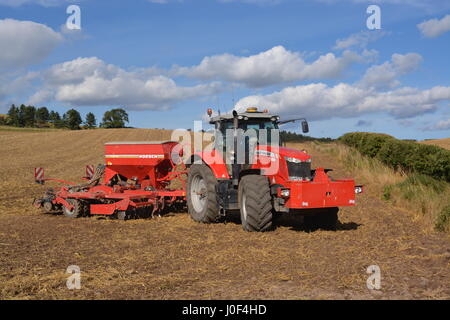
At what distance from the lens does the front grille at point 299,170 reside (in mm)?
8616

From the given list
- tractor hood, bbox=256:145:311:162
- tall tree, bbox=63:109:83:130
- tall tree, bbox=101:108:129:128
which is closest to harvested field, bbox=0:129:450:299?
tractor hood, bbox=256:145:311:162

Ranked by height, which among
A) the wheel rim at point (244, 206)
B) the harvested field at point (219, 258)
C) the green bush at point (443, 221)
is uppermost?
the wheel rim at point (244, 206)

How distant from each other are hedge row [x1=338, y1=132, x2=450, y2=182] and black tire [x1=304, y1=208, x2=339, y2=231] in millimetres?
7407

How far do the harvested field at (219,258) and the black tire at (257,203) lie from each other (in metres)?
0.19

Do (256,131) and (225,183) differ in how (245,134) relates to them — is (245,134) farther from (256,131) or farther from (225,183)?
(225,183)

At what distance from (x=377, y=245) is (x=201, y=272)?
10.3ft

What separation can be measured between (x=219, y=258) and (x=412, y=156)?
40.1 feet

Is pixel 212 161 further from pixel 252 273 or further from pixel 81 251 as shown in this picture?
pixel 252 273

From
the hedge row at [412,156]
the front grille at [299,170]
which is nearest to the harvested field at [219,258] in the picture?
the front grille at [299,170]

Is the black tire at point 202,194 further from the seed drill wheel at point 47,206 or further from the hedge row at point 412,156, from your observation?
A: the hedge row at point 412,156

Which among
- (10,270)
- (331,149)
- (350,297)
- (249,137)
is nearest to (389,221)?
(249,137)

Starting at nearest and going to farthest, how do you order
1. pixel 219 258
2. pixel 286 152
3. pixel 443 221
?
pixel 219 258 < pixel 286 152 < pixel 443 221

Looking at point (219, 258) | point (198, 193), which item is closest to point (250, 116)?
point (198, 193)

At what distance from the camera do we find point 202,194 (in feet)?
33.4
